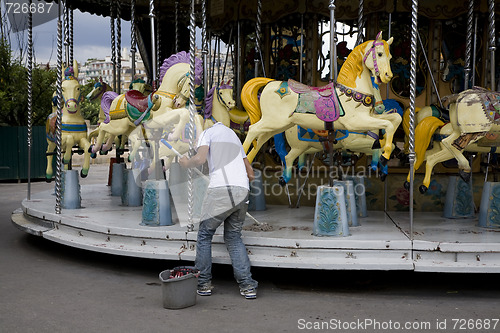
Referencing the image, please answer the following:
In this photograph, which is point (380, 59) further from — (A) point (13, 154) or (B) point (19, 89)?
(B) point (19, 89)

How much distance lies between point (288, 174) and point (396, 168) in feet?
6.05

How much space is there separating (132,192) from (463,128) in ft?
16.6

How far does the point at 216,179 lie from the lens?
5.44 m

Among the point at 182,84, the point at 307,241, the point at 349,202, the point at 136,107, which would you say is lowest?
the point at 307,241

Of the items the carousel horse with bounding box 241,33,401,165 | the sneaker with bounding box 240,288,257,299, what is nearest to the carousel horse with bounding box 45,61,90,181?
the carousel horse with bounding box 241,33,401,165

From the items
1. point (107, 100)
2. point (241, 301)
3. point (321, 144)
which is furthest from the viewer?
point (107, 100)

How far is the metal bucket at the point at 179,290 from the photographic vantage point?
5160mm

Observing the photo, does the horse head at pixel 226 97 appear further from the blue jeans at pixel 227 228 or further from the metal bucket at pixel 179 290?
the metal bucket at pixel 179 290

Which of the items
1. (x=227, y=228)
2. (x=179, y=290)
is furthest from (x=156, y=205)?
(x=179, y=290)

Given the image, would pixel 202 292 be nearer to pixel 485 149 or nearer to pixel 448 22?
pixel 485 149

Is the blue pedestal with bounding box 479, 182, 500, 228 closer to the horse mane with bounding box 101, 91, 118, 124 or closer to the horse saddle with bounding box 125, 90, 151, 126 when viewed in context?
the horse saddle with bounding box 125, 90, 151, 126

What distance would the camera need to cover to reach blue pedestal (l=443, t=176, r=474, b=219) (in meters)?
7.65

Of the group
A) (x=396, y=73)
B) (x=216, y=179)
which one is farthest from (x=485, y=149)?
(x=216, y=179)

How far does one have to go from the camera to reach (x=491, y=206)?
22.3 ft
